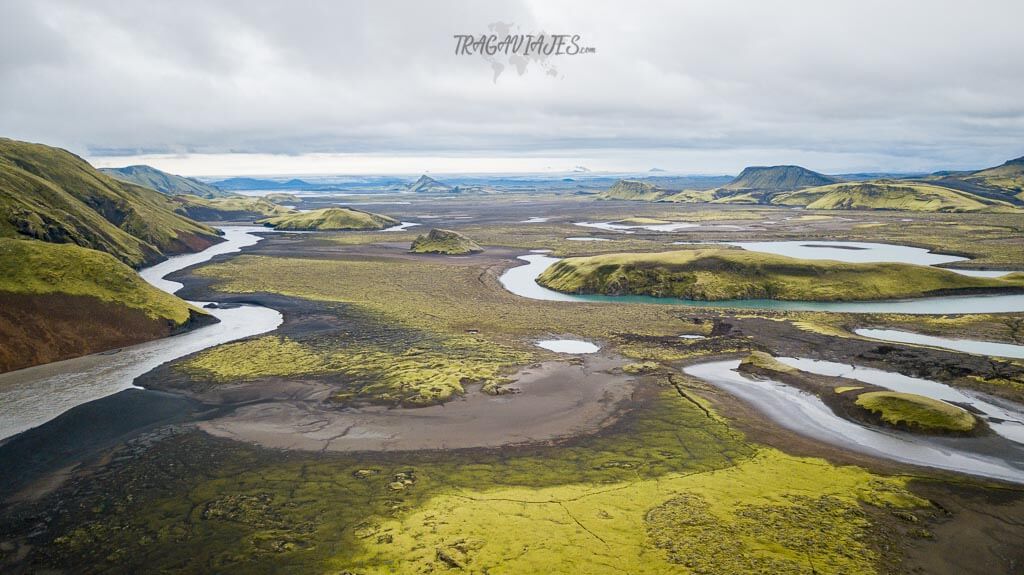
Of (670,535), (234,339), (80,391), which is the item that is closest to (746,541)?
(670,535)

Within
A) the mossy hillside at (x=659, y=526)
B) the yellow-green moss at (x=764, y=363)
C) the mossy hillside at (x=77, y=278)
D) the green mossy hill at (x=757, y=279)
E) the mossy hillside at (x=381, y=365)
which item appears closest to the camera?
the mossy hillside at (x=659, y=526)

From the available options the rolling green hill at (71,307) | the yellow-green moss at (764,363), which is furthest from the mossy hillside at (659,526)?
the rolling green hill at (71,307)

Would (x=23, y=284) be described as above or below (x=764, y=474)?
above

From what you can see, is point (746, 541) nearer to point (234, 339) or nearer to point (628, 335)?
point (628, 335)

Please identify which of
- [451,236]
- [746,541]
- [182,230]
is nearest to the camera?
[746,541]

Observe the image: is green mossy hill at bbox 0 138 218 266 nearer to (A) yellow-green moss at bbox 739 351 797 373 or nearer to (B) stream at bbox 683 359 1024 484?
(A) yellow-green moss at bbox 739 351 797 373

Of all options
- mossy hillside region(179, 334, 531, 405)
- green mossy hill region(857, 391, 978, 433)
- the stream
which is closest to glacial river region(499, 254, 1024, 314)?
mossy hillside region(179, 334, 531, 405)

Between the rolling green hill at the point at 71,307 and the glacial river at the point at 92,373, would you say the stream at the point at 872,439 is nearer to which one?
the glacial river at the point at 92,373
